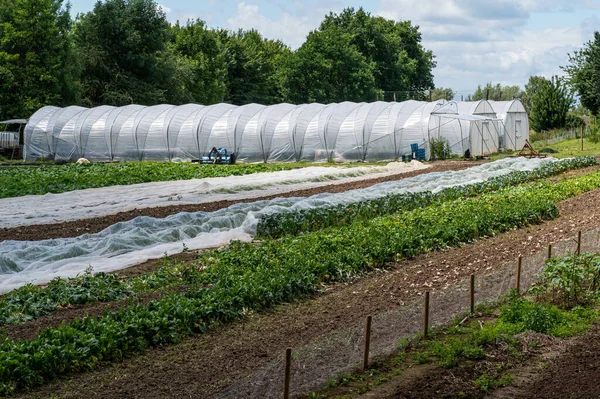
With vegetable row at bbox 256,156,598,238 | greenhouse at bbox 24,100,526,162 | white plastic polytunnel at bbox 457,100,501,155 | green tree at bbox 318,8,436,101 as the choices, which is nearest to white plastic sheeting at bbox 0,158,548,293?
vegetable row at bbox 256,156,598,238

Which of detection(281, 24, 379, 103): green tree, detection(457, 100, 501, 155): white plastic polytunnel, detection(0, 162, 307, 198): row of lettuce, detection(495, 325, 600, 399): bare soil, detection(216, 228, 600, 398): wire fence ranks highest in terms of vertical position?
detection(281, 24, 379, 103): green tree

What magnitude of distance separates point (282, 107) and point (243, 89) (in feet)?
115

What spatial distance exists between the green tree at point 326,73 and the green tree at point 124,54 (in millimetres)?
12501

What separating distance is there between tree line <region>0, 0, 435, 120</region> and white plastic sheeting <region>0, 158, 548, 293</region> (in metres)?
35.6

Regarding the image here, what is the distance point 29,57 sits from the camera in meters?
51.9

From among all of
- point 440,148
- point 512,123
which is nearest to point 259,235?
point 440,148

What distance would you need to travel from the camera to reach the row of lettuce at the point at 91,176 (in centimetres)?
2728

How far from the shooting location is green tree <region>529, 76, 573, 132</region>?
6178 cm

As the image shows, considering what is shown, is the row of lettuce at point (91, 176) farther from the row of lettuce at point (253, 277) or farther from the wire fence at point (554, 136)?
the wire fence at point (554, 136)

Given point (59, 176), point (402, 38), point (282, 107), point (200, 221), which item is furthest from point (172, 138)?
point (402, 38)

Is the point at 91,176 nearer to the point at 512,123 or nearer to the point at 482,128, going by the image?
the point at 482,128

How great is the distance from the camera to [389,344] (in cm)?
967

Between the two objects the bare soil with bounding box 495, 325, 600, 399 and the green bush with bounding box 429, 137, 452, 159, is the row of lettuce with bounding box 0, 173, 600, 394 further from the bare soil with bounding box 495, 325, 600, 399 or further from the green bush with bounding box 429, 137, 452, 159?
the green bush with bounding box 429, 137, 452, 159

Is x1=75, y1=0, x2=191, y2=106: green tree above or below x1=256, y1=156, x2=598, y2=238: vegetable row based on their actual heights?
above
